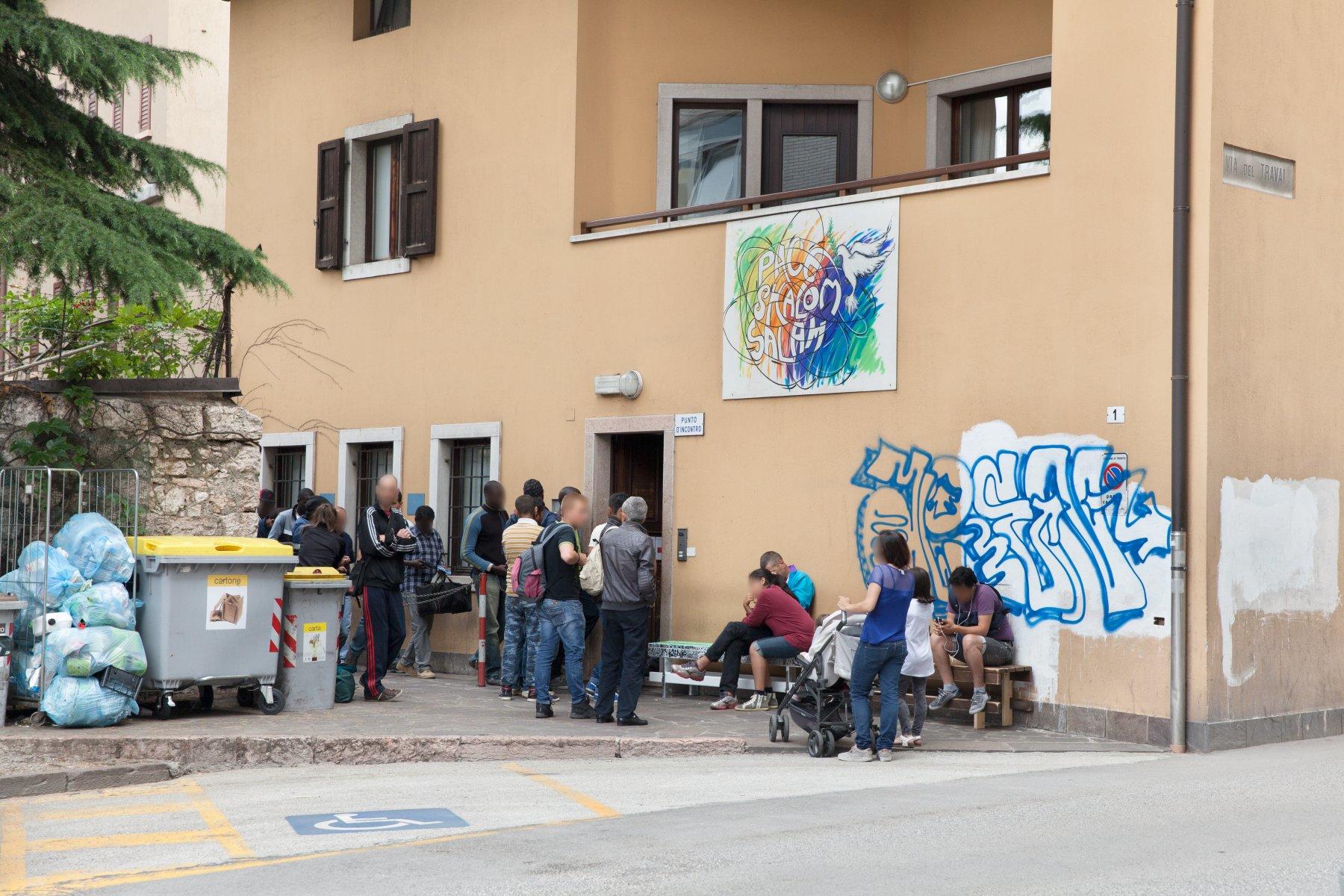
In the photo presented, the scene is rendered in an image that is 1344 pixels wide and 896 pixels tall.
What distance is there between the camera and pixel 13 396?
1186 cm

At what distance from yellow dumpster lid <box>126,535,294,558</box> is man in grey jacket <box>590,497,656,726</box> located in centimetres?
232

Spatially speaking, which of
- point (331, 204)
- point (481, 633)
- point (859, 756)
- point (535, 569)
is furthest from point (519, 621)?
point (331, 204)

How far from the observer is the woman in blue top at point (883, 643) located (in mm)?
10109

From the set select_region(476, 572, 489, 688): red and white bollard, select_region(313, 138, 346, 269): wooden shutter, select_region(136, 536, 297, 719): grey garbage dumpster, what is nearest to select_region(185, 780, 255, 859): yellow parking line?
select_region(136, 536, 297, 719): grey garbage dumpster

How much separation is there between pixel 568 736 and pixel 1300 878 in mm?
5339

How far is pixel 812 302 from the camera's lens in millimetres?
13141

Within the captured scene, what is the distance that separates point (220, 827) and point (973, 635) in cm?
593

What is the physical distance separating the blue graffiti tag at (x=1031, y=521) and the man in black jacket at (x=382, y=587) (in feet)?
12.3

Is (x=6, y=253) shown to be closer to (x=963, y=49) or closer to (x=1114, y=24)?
(x=1114, y=24)

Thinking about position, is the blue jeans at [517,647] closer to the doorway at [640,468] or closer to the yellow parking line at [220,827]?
the doorway at [640,468]

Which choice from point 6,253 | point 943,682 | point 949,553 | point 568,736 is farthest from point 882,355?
point 6,253

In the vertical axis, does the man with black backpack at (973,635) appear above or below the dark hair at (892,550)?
below

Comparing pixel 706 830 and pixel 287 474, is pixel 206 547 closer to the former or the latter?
pixel 706 830

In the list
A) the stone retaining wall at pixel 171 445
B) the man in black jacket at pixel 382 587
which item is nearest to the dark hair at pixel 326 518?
the man in black jacket at pixel 382 587
